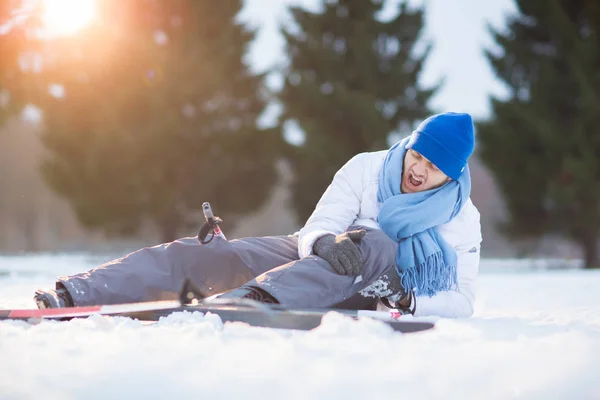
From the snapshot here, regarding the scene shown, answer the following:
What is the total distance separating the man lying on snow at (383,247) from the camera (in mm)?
2365

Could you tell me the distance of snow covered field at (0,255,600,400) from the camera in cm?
126

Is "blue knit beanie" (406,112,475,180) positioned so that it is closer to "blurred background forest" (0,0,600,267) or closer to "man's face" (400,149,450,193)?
"man's face" (400,149,450,193)

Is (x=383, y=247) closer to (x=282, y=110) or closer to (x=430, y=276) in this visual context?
(x=430, y=276)

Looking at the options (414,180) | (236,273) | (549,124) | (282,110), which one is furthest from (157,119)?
(414,180)

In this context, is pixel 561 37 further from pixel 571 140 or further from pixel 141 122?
pixel 141 122

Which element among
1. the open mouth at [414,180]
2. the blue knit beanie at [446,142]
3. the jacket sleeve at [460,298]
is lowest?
Answer: the jacket sleeve at [460,298]

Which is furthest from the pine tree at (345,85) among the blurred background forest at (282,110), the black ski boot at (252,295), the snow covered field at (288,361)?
the snow covered field at (288,361)

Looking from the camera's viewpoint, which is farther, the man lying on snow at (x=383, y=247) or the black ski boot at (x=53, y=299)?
the man lying on snow at (x=383, y=247)

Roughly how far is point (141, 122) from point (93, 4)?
11.2 feet

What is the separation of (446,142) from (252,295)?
101 centimetres

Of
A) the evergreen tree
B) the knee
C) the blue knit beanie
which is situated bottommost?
the knee

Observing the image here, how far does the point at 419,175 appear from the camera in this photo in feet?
8.56

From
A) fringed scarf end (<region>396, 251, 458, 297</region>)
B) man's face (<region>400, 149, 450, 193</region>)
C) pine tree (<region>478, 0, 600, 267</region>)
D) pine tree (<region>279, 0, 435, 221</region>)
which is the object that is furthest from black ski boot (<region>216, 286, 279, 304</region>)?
pine tree (<region>279, 0, 435, 221</region>)

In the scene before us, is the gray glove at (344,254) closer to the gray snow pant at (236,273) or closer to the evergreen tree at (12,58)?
the gray snow pant at (236,273)
